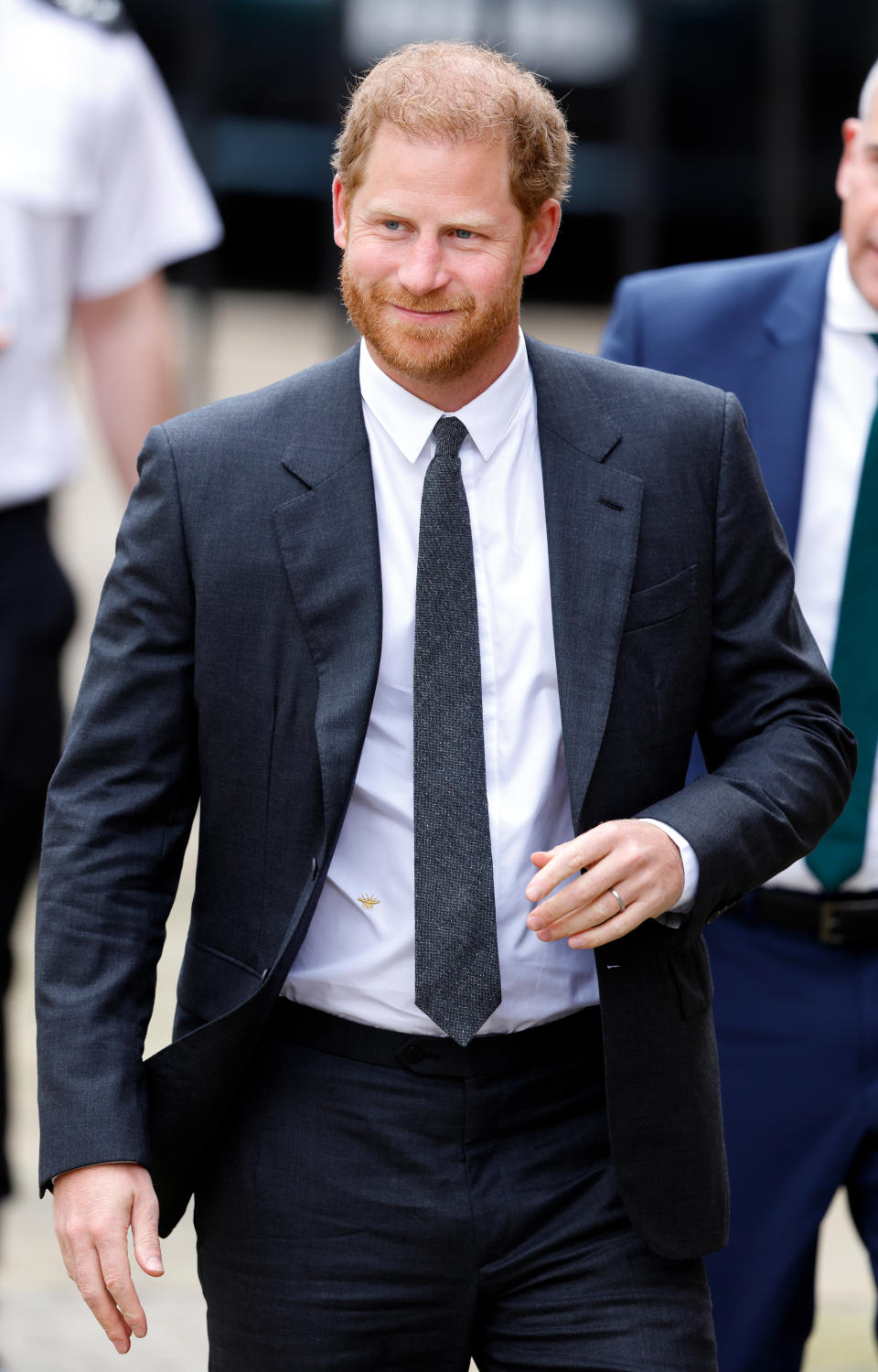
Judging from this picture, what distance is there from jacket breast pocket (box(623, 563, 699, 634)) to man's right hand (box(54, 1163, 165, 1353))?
79cm

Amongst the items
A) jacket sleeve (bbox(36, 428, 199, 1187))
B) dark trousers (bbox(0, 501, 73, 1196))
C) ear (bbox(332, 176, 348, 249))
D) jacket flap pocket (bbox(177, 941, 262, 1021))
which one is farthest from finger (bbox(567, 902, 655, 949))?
dark trousers (bbox(0, 501, 73, 1196))

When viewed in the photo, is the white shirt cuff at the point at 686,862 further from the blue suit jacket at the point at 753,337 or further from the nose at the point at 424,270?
the blue suit jacket at the point at 753,337

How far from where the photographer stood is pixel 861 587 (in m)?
2.82

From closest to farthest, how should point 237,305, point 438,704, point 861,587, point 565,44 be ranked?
point 438,704 < point 861,587 < point 565,44 < point 237,305

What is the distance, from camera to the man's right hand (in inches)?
80.7

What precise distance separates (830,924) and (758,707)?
0.67m

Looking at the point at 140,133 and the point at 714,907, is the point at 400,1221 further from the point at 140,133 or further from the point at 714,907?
the point at 140,133

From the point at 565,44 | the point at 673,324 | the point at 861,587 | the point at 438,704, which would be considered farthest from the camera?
the point at 565,44

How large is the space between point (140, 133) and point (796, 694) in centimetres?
206

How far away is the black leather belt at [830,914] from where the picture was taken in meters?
2.83

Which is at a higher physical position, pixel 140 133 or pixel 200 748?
pixel 140 133

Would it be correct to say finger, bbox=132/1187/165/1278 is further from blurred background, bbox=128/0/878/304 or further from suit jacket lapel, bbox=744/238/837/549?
blurred background, bbox=128/0/878/304

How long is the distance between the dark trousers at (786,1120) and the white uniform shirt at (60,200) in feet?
5.32

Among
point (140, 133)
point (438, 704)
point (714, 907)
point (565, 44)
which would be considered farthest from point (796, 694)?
point (565, 44)
